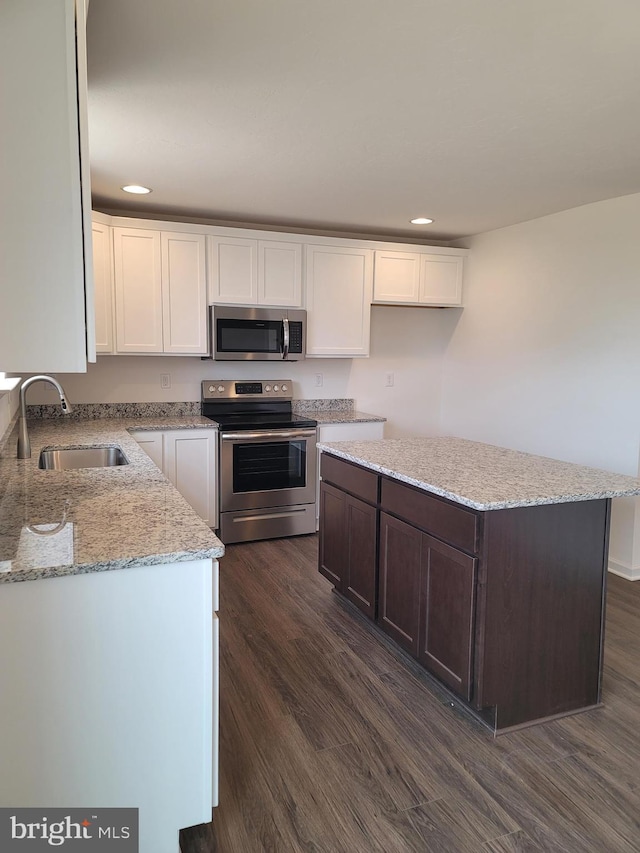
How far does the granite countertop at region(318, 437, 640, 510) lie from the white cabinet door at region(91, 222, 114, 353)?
1.74 m

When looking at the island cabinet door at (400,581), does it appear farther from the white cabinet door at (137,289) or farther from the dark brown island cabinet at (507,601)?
the white cabinet door at (137,289)

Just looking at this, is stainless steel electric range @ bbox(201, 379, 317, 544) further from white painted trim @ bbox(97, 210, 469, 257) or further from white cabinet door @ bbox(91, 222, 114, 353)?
white painted trim @ bbox(97, 210, 469, 257)

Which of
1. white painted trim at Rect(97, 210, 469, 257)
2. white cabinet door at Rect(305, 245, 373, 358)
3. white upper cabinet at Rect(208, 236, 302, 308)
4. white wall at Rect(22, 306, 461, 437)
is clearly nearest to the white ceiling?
white painted trim at Rect(97, 210, 469, 257)

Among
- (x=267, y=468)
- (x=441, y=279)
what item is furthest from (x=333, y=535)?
(x=441, y=279)

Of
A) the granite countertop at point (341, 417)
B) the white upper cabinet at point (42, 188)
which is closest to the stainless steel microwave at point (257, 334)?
the granite countertop at point (341, 417)

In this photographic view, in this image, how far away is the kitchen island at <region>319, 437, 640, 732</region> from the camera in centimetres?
210

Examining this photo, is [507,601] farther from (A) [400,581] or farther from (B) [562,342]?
(B) [562,342]

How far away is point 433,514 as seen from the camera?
2322mm

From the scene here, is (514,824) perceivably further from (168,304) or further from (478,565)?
(168,304)

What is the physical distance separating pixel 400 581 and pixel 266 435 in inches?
73.0

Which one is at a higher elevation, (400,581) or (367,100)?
(367,100)

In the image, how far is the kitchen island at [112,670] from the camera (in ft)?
4.59

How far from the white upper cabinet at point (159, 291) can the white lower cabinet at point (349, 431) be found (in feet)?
3.61

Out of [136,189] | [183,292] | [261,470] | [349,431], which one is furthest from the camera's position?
[349,431]
